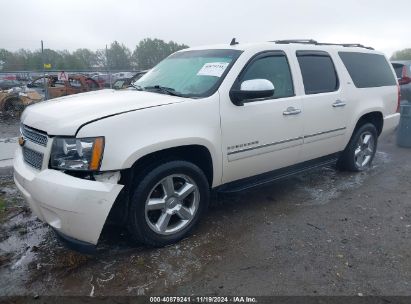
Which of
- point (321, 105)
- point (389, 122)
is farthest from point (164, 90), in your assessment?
point (389, 122)

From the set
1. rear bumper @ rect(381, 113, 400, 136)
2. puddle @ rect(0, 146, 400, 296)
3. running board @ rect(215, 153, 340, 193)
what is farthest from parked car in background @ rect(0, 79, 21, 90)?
rear bumper @ rect(381, 113, 400, 136)

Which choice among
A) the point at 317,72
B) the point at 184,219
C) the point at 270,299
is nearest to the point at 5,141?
the point at 184,219

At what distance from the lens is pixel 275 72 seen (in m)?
4.02

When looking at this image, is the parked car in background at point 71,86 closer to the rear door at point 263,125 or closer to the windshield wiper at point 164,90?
the windshield wiper at point 164,90

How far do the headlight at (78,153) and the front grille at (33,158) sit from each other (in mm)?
227

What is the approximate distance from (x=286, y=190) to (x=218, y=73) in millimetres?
2053

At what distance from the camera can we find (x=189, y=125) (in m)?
3.21

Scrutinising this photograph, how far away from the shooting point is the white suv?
2.77 meters

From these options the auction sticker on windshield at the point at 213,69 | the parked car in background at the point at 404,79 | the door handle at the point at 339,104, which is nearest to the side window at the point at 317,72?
the door handle at the point at 339,104

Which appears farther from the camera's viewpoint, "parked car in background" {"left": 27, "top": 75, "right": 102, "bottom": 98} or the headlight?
"parked car in background" {"left": 27, "top": 75, "right": 102, "bottom": 98}

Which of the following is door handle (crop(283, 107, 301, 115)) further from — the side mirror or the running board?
the running board

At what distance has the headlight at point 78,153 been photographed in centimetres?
273

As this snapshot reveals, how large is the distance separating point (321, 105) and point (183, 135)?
2.03 meters

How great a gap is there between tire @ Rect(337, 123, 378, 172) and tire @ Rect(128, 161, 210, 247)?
9.06 ft
